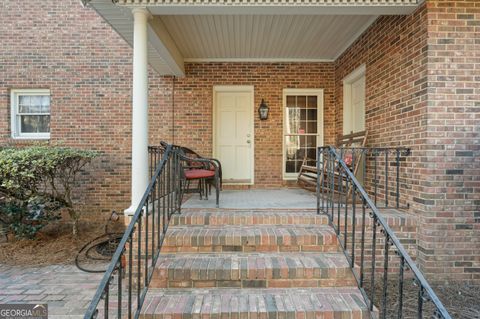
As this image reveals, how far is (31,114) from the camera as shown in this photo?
5.90 m

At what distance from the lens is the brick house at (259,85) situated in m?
3.14

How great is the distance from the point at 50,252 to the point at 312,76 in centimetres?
579

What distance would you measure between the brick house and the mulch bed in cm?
49

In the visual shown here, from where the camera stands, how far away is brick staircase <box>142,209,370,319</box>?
2.24m

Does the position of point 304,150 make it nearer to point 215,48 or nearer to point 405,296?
point 215,48

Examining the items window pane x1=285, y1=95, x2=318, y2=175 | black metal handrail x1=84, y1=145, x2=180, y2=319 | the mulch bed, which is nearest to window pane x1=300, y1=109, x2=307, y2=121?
window pane x1=285, y1=95, x2=318, y2=175

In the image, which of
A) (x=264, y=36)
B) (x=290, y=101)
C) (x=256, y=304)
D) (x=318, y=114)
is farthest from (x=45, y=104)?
(x=256, y=304)

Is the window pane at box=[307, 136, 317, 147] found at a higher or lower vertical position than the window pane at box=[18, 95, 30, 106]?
lower

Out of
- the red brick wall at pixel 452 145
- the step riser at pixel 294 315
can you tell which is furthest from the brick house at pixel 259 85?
A: the step riser at pixel 294 315

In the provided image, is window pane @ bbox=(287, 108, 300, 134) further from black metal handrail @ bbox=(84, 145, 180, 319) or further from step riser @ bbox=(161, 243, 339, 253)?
step riser @ bbox=(161, 243, 339, 253)

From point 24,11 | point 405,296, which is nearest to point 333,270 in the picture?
point 405,296

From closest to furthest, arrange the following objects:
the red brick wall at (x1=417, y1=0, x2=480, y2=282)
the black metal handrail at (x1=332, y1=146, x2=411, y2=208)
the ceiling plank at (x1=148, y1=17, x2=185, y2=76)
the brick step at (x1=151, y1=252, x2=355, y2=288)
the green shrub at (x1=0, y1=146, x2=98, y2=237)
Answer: the brick step at (x1=151, y1=252, x2=355, y2=288) → the red brick wall at (x1=417, y1=0, x2=480, y2=282) → the black metal handrail at (x1=332, y1=146, x2=411, y2=208) → the ceiling plank at (x1=148, y1=17, x2=185, y2=76) → the green shrub at (x1=0, y1=146, x2=98, y2=237)

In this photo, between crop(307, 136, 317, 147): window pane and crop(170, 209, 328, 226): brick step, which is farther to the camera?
crop(307, 136, 317, 147): window pane

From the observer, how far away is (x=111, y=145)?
5770 mm
